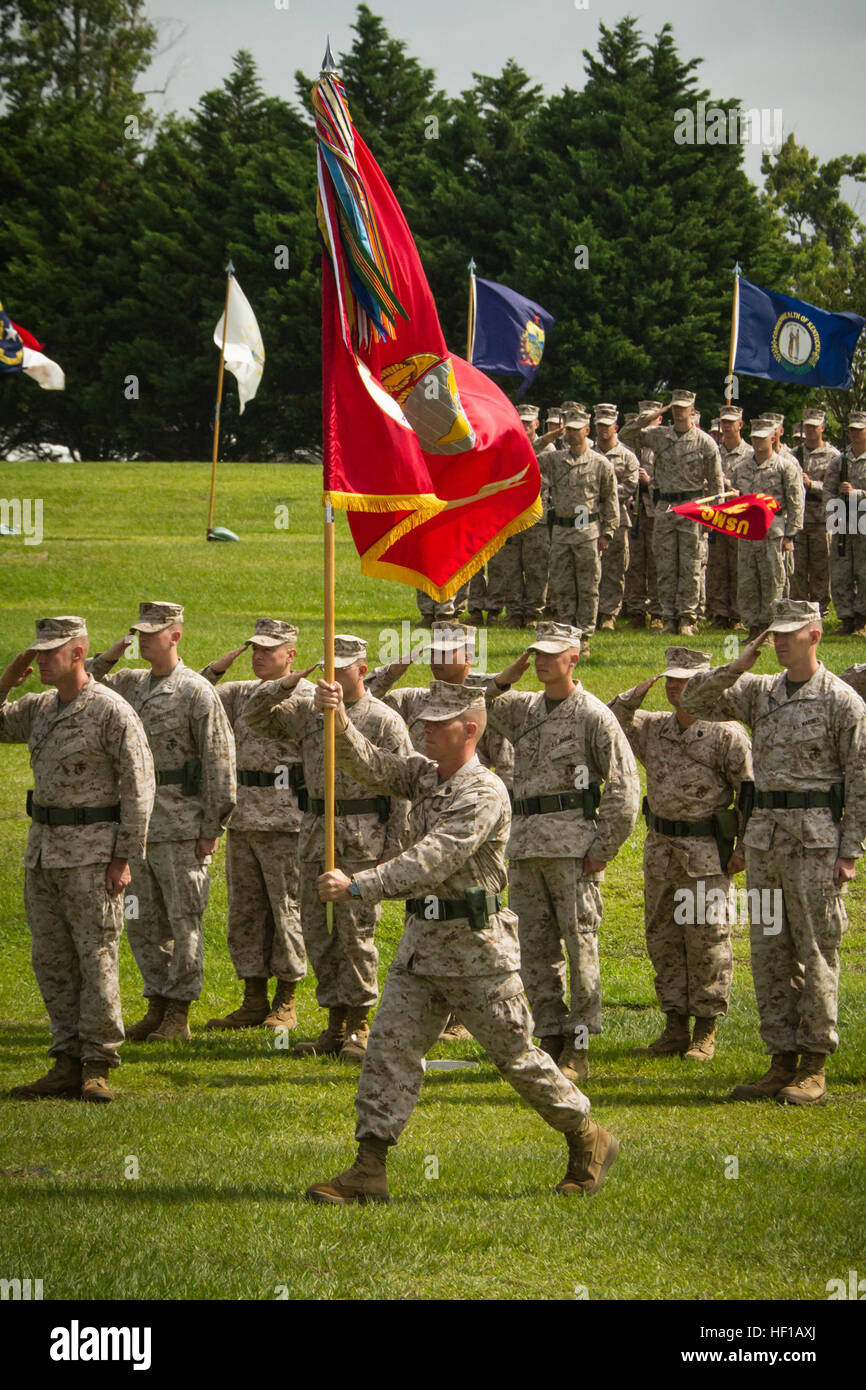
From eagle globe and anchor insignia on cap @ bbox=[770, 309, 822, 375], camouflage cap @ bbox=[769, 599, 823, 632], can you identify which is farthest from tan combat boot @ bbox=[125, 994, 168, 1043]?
eagle globe and anchor insignia on cap @ bbox=[770, 309, 822, 375]

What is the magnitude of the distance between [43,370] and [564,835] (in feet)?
58.5

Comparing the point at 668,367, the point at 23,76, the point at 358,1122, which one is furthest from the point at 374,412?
the point at 23,76

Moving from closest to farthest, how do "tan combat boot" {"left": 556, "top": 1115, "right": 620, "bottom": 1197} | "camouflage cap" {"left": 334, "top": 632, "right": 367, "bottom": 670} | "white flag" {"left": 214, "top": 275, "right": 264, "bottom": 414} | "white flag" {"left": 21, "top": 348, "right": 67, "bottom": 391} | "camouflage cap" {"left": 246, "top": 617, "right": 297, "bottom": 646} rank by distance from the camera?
"tan combat boot" {"left": 556, "top": 1115, "right": 620, "bottom": 1197} → "camouflage cap" {"left": 334, "top": 632, "right": 367, "bottom": 670} → "camouflage cap" {"left": 246, "top": 617, "right": 297, "bottom": 646} → "white flag" {"left": 21, "top": 348, "right": 67, "bottom": 391} → "white flag" {"left": 214, "top": 275, "right": 264, "bottom": 414}

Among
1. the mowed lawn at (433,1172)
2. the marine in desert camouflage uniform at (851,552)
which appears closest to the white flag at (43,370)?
the marine in desert camouflage uniform at (851,552)

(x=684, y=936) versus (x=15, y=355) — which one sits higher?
(x=15, y=355)

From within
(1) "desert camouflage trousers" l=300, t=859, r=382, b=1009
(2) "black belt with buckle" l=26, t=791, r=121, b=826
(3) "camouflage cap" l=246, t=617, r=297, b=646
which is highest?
(3) "camouflage cap" l=246, t=617, r=297, b=646

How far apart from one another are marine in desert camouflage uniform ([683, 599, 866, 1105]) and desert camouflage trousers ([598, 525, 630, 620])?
12.1m

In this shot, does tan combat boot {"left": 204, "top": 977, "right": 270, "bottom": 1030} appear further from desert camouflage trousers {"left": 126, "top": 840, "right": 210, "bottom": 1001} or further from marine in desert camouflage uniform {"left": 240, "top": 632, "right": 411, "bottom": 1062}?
marine in desert camouflage uniform {"left": 240, "top": 632, "right": 411, "bottom": 1062}

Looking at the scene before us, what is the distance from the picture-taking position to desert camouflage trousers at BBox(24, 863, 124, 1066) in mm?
10031

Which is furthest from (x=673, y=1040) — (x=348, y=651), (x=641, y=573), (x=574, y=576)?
(x=641, y=573)

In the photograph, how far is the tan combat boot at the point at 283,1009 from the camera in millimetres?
11984

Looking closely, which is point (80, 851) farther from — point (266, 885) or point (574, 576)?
point (574, 576)

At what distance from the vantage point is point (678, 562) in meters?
21.1

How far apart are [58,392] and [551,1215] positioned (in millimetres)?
46678
